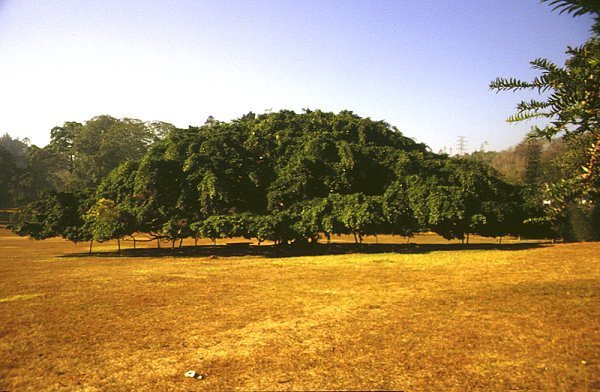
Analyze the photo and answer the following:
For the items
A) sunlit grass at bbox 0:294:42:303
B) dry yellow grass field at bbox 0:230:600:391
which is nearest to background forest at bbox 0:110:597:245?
dry yellow grass field at bbox 0:230:600:391

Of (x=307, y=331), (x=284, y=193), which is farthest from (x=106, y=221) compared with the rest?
(x=307, y=331)

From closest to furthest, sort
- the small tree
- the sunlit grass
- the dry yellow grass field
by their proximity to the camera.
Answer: the dry yellow grass field < the sunlit grass < the small tree

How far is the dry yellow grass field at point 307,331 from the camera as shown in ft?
20.7

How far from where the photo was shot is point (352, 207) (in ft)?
83.7

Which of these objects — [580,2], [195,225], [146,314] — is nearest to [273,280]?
[146,314]

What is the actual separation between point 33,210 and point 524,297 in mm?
35295

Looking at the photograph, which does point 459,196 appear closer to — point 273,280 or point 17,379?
point 273,280

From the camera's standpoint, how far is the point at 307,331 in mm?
9031

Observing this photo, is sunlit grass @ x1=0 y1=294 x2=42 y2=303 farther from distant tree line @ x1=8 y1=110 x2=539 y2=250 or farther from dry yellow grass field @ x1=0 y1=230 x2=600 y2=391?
distant tree line @ x1=8 y1=110 x2=539 y2=250

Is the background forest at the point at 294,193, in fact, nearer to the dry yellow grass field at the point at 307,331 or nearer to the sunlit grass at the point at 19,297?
the dry yellow grass field at the point at 307,331

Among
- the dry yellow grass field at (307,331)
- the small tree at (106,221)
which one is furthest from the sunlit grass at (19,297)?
the small tree at (106,221)

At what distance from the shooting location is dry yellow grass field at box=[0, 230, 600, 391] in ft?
20.7

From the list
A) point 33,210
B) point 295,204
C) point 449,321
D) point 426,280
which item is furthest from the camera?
point 33,210

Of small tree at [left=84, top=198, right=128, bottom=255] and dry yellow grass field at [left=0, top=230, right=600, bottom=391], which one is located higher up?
small tree at [left=84, top=198, right=128, bottom=255]
